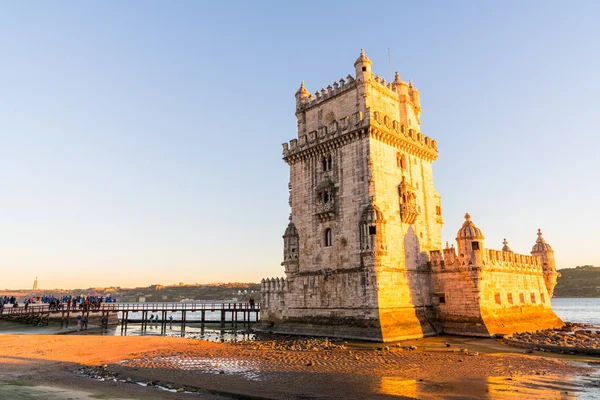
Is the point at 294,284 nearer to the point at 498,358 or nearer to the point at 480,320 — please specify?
the point at 480,320

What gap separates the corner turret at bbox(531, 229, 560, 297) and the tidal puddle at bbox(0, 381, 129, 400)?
4391 cm

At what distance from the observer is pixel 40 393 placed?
14.9m

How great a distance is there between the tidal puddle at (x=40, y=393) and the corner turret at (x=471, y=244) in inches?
1056

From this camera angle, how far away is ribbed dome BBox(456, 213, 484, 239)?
107ft

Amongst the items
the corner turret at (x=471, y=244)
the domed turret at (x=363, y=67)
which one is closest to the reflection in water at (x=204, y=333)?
the corner turret at (x=471, y=244)

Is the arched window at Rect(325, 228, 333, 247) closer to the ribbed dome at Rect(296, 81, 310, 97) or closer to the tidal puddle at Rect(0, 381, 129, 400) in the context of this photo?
the ribbed dome at Rect(296, 81, 310, 97)

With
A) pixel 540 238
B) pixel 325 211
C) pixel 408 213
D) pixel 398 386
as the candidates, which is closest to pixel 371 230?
pixel 325 211

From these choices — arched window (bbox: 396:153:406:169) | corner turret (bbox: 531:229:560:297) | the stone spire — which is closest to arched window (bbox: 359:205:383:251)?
arched window (bbox: 396:153:406:169)

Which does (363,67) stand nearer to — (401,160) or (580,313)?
(401,160)

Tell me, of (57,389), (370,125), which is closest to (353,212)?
(370,125)

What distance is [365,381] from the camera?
57.4ft

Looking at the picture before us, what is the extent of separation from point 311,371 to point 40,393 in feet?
36.1

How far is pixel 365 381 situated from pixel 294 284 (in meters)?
19.1

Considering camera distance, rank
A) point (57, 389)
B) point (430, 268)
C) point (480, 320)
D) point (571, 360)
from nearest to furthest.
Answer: point (57, 389), point (571, 360), point (480, 320), point (430, 268)
